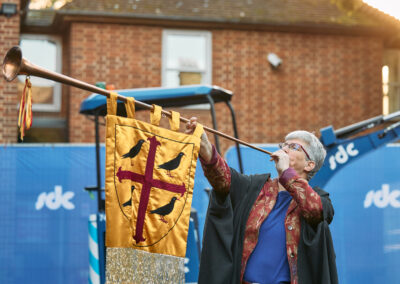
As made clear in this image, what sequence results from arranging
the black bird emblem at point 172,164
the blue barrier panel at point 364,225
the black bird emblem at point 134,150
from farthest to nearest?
the blue barrier panel at point 364,225 → the black bird emblem at point 172,164 → the black bird emblem at point 134,150

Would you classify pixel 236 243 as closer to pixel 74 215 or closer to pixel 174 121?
pixel 174 121

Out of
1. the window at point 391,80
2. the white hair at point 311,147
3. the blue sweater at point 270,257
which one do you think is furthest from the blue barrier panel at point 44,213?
the window at point 391,80

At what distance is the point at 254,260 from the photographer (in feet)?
11.5

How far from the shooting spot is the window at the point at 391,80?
15180 mm

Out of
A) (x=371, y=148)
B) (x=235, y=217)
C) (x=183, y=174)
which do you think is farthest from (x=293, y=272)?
(x=371, y=148)

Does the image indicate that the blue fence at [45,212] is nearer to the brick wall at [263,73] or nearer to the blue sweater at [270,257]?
the blue sweater at [270,257]

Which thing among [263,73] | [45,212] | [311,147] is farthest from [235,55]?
[311,147]

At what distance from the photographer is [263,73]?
45.3 ft

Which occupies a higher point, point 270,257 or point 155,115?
point 155,115

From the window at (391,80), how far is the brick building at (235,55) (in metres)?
0.74

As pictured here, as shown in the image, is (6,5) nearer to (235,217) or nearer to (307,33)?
(307,33)

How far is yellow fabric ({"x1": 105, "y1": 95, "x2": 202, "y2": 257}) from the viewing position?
333cm

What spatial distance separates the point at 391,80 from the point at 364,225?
760cm

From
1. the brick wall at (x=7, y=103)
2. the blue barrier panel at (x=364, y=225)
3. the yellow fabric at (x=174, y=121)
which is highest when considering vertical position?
the brick wall at (x=7, y=103)
